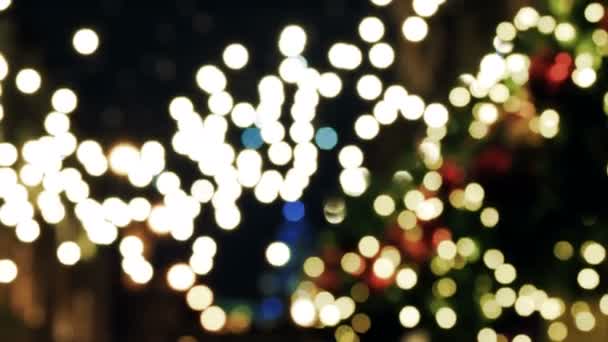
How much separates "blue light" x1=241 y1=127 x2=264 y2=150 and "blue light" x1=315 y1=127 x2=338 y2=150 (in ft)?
0.67

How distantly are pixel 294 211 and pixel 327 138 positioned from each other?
28 centimetres

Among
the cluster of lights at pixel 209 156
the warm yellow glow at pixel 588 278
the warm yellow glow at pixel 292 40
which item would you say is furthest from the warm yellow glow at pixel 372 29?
the warm yellow glow at pixel 588 278

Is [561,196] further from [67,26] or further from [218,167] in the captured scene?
[67,26]

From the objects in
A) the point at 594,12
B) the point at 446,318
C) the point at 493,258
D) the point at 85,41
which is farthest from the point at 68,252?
the point at 594,12

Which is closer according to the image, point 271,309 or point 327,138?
point 327,138

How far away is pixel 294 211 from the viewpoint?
3602mm

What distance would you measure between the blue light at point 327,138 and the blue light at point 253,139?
0.20m

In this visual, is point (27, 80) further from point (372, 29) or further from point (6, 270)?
point (372, 29)

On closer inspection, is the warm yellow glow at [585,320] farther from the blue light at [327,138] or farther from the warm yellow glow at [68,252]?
the warm yellow glow at [68,252]

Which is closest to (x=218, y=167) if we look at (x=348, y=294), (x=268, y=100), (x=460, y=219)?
(x=268, y=100)

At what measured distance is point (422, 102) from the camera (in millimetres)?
3104

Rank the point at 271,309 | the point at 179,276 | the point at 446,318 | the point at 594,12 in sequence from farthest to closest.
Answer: the point at 271,309, the point at 179,276, the point at 446,318, the point at 594,12

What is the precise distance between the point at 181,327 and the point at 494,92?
1.76 metres

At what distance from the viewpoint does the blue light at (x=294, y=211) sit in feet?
11.8
